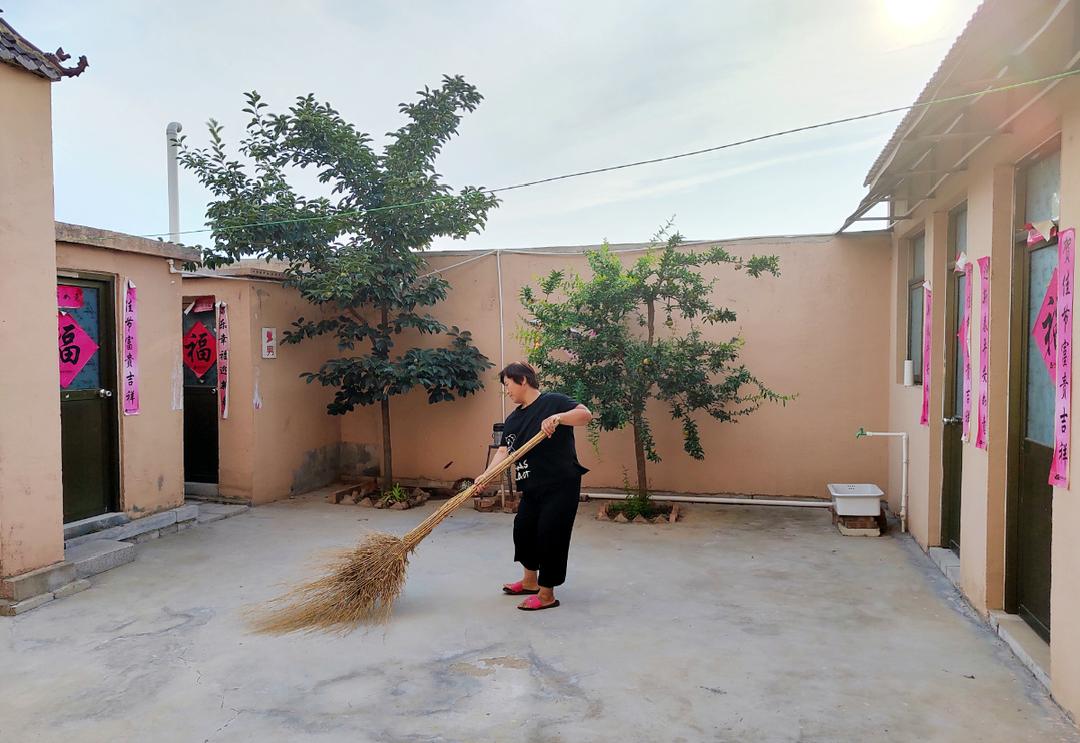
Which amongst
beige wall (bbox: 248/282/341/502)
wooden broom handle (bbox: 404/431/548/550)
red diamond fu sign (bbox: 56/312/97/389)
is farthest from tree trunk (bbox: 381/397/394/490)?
wooden broom handle (bbox: 404/431/548/550)

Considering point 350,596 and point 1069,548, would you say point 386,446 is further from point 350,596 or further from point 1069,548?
point 1069,548

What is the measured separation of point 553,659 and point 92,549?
3.22 metres

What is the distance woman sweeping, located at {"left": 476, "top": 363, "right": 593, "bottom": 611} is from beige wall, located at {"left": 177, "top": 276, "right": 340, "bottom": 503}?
3.41m

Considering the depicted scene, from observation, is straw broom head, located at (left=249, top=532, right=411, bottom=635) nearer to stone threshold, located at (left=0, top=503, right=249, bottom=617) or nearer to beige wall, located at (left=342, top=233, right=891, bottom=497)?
stone threshold, located at (left=0, top=503, right=249, bottom=617)

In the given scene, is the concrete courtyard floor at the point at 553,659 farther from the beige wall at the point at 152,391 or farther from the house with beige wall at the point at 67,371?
the beige wall at the point at 152,391

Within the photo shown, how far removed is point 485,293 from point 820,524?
11.8ft

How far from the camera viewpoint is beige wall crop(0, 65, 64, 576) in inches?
155

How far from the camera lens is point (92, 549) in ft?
15.5

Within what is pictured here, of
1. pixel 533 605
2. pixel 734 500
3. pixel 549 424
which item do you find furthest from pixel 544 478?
pixel 734 500

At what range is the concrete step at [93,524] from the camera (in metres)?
5.03

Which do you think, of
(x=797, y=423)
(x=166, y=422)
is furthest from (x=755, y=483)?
(x=166, y=422)

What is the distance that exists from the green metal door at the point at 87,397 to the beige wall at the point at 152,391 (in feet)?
0.26

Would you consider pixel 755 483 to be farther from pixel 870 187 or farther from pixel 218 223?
pixel 218 223

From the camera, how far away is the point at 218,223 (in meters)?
6.17
